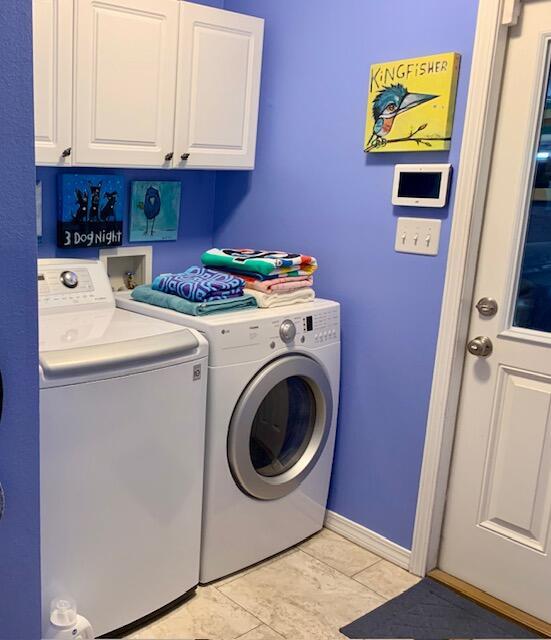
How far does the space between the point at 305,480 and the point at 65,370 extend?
1.12 meters

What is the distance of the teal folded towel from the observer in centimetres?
218

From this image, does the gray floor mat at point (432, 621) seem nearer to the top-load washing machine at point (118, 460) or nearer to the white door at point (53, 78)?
the top-load washing machine at point (118, 460)

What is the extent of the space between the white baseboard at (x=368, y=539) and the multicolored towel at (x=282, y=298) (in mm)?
886

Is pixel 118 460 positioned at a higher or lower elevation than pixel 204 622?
higher

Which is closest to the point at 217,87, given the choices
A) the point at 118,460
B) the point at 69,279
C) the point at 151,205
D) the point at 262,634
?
the point at 151,205

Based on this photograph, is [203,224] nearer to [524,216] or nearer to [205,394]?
[205,394]

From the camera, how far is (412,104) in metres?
2.22

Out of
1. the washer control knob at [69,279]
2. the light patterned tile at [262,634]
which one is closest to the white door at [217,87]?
the washer control knob at [69,279]

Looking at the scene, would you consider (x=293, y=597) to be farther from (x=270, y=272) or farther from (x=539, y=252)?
(x=539, y=252)

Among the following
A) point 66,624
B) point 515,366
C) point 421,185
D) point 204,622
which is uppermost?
point 421,185

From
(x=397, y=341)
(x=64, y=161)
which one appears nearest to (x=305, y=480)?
(x=397, y=341)

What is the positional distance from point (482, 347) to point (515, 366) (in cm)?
12

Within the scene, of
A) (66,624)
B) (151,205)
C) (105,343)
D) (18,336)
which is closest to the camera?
(18,336)

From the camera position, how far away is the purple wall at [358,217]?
2301 millimetres
